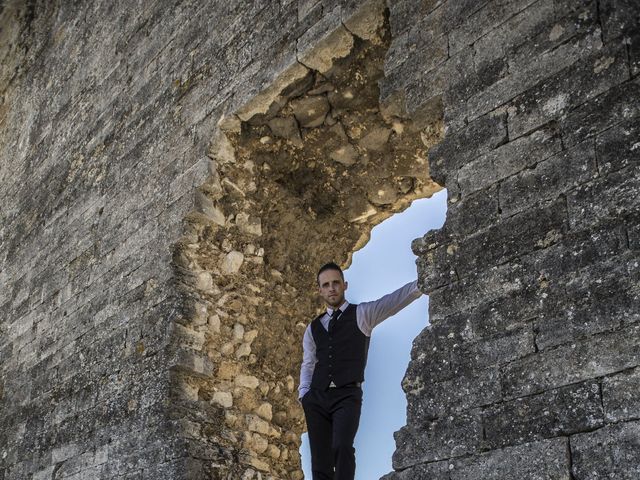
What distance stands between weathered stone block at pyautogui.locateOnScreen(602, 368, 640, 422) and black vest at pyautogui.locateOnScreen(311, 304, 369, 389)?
5.07ft

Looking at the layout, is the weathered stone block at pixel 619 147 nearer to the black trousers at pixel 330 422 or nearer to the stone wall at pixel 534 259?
the stone wall at pixel 534 259

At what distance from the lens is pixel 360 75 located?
4.22 m

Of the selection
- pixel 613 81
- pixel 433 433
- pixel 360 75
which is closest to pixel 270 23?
pixel 360 75

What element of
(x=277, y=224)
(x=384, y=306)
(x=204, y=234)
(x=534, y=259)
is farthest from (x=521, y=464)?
(x=277, y=224)

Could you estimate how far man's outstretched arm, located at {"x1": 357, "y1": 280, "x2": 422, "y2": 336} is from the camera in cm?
363

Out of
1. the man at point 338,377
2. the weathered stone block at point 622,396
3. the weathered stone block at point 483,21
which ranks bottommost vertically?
the weathered stone block at point 622,396

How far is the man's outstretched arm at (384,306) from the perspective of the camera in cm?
363

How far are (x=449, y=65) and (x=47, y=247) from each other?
394 centimetres

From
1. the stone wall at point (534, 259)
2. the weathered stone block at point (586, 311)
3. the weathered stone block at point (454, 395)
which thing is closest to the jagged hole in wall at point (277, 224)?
the stone wall at point (534, 259)

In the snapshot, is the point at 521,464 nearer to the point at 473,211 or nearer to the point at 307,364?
the point at 473,211

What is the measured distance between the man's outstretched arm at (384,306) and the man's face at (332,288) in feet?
0.43

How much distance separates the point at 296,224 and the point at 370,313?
145 centimetres

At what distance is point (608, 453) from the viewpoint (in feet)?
7.50

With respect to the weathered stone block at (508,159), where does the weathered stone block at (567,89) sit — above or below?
above
